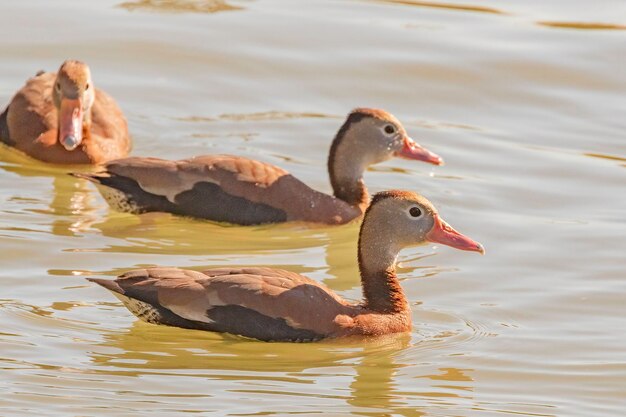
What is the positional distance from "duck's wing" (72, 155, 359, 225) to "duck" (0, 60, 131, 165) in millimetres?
1556

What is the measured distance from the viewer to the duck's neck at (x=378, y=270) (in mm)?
11086

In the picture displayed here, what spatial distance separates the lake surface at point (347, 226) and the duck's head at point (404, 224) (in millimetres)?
422

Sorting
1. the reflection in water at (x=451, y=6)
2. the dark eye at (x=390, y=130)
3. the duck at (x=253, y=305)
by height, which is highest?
the reflection in water at (x=451, y=6)

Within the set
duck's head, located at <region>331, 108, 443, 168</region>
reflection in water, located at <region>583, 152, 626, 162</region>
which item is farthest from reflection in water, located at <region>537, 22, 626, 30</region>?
duck's head, located at <region>331, 108, 443, 168</region>

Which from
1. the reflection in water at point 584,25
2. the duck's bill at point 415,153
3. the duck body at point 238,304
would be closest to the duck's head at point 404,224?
the duck body at point 238,304

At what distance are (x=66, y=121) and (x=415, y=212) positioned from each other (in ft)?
15.6

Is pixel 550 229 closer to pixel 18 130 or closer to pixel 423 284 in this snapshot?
pixel 423 284

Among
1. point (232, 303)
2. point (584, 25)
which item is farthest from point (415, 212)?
point (584, 25)

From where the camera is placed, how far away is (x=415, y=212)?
11.5 metres

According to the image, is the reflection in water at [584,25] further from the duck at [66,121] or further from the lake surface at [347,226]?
the duck at [66,121]

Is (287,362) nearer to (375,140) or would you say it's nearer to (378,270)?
(378,270)

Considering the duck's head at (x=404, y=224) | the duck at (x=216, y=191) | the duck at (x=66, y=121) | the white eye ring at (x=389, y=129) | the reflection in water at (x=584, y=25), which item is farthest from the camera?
the reflection in water at (x=584, y=25)

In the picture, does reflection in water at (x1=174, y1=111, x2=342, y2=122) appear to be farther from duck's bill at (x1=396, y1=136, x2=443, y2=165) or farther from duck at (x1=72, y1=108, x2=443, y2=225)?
duck at (x1=72, y1=108, x2=443, y2=225)

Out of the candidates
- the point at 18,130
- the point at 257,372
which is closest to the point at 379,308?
the point at 257,372
